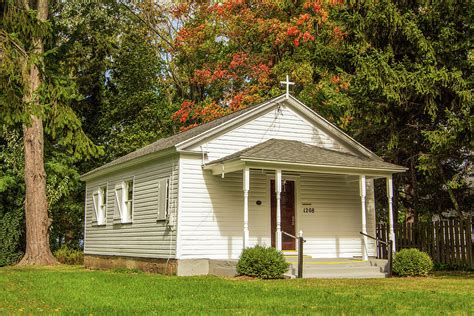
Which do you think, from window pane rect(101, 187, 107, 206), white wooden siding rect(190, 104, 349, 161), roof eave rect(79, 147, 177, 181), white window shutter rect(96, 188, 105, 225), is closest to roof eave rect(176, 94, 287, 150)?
white wooden siding rect(190, 104, 349, 161)

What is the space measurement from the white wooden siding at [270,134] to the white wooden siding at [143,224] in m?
1.44

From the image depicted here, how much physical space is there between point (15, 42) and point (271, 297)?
7010mm

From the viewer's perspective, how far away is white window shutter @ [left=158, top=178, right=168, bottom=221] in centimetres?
1741

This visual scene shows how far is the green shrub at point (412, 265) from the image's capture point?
53.5ft

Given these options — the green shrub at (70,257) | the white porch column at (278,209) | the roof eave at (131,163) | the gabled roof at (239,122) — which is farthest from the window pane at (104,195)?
the white porch column at (278,209)

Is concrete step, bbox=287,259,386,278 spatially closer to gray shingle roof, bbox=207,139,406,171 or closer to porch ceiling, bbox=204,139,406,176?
porch ceiling, bbox=204,139,406,176

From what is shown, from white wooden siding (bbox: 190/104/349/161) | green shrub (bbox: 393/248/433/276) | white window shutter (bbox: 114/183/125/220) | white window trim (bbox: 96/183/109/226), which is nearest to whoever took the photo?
green shrub (bbox: 393/248/433/276)

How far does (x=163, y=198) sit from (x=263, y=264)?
13.3 feet

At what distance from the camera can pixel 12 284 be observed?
14.3m

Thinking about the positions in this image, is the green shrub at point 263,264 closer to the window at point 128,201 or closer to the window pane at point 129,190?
the window at point 128,201

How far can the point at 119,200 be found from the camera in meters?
20.7

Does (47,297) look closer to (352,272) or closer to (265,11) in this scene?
(352,272)

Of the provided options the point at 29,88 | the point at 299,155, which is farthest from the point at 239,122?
the point at 29,88

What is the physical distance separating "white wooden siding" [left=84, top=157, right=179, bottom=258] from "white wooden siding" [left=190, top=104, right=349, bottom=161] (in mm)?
1441
